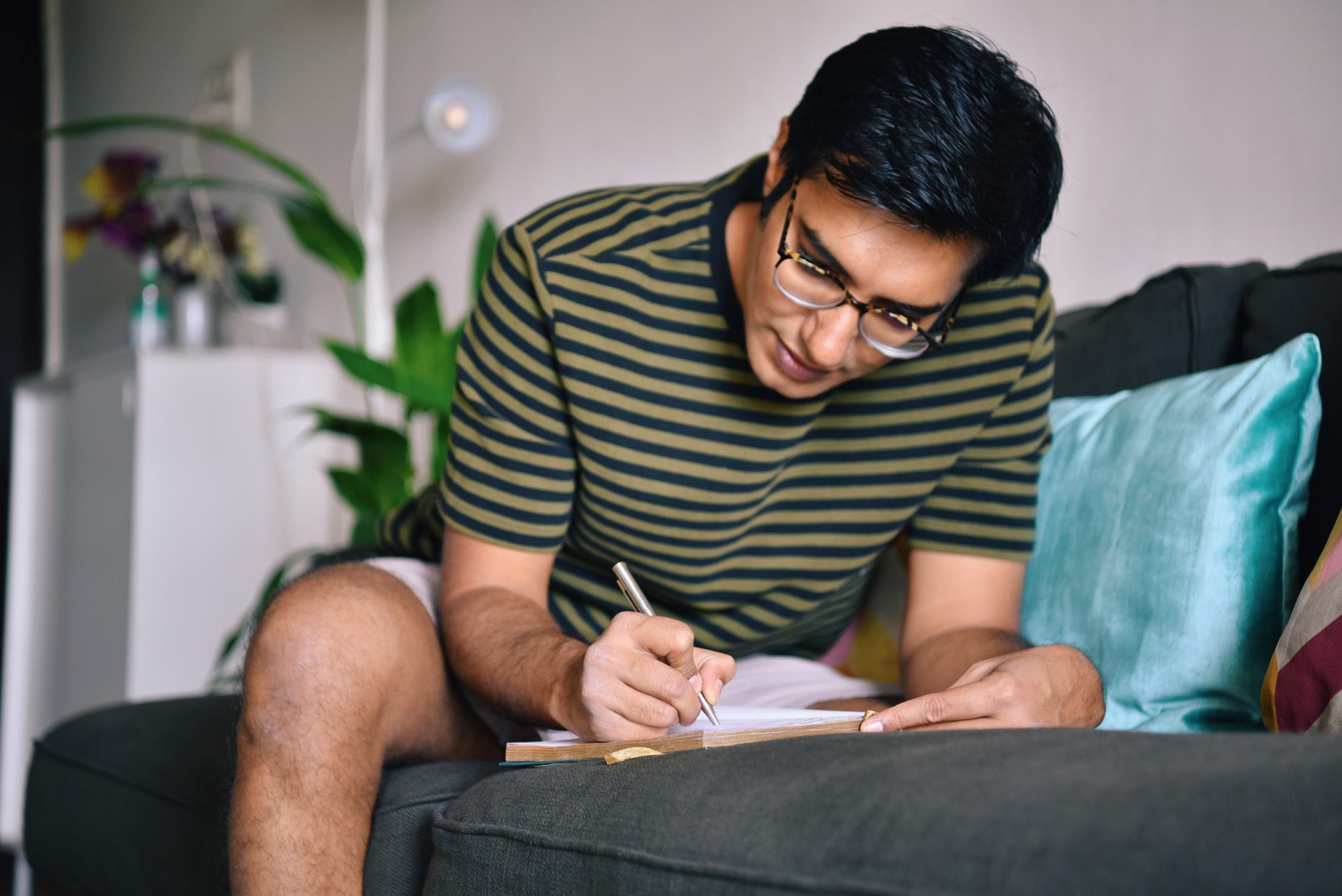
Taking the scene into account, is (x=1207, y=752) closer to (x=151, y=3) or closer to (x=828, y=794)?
(x=828, y=794)

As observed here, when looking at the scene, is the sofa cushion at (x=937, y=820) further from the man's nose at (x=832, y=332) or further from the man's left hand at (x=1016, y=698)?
the man's nose at (x=832, y=332)

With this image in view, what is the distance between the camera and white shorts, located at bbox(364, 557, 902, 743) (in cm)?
103

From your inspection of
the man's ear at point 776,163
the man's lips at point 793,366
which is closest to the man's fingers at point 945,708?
the man's lips at point 793,366

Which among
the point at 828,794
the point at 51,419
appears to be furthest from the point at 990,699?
the point at 51,419

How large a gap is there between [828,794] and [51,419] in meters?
2.78

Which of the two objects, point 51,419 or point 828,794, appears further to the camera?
point 51,419

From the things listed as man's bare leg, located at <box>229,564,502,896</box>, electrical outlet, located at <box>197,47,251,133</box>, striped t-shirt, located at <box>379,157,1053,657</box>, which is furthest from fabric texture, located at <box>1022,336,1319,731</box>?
electrical outlet, located at <box>197,47,251,133</box>

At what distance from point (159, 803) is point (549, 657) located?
52cm

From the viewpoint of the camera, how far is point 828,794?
52cm

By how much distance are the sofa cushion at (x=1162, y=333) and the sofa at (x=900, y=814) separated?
20 mm

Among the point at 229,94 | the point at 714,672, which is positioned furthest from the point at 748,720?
the point at 229,94

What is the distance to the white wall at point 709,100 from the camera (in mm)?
1297

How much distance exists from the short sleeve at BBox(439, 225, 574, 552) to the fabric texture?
1.66ft

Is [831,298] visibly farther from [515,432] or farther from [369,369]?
[369,369]
